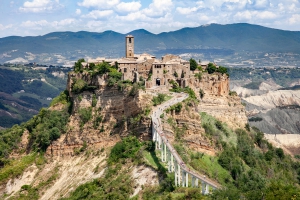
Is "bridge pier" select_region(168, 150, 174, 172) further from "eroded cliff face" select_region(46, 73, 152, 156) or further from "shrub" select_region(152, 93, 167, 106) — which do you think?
"shrub" select_region(152, 93, 167, 106)

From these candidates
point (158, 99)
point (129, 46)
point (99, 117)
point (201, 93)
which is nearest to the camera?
point (158, 99)

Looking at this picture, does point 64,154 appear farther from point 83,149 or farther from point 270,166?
point 270,166

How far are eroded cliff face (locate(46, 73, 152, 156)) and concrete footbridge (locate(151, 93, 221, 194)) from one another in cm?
418

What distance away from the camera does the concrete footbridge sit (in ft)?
102

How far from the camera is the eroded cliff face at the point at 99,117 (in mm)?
47438

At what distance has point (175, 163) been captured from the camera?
1330 inches

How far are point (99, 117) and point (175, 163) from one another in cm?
1893

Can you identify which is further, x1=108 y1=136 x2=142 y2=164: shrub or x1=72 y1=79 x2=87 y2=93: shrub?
x1=72 y1=79 x2=87 y2=93: shrub

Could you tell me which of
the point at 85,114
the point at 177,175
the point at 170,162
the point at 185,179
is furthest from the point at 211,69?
the point at 185,179

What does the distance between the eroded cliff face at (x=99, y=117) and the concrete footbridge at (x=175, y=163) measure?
4176 millimetres

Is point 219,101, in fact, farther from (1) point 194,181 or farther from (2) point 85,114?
(1) point 194,181

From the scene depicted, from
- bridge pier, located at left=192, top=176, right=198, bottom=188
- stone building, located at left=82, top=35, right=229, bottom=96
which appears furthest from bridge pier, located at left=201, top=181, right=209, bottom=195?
stone building, located at left=82, top=35, right=229, bottom=96

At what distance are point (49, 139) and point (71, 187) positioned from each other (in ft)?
31.7

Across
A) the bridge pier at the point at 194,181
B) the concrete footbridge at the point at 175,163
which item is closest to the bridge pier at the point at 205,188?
the concrete footbridge at the point at 175,163
